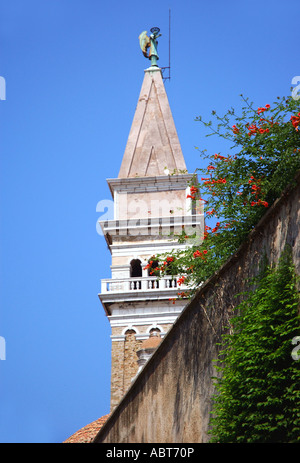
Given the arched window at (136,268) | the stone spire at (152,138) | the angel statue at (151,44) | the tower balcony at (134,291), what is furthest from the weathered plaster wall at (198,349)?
the angel statue at (151,44)

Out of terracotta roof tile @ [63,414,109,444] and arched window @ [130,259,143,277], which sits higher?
arched window @ [130,259,143,277]

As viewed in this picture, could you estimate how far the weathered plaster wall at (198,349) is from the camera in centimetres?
934

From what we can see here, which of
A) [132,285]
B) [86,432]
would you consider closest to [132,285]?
[132,285]

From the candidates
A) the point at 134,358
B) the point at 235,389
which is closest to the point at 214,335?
the point at 235,389

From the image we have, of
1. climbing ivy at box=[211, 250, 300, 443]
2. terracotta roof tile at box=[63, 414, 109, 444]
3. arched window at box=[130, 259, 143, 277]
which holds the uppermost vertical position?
arched window at box=[130, 259, 143, 277]

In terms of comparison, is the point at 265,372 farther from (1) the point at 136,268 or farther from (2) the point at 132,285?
(1) the point at 136,268

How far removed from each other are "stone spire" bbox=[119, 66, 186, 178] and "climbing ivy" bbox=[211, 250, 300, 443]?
103ft

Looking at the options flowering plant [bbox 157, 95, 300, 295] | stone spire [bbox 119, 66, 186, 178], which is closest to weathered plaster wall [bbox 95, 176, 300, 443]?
flowering plant [bbox 157, 95, 300, 295]

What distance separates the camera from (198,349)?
10.9 m

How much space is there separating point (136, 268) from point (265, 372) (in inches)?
1204

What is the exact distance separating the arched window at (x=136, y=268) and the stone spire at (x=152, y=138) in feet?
13.1

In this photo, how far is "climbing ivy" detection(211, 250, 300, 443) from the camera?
8.40 metres

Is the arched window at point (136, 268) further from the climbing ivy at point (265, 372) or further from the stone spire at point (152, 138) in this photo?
the climbing ivy at point (265, 372)

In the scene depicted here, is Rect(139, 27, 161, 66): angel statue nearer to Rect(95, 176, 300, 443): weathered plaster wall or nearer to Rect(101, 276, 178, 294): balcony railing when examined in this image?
Rect(101, 276, 178, 294): balcony railing
